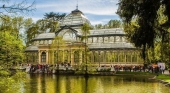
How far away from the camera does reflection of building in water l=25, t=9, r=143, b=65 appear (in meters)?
61.9

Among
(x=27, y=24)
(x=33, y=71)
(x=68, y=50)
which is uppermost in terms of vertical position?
(x=27, y=24)

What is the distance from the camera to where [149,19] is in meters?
11.3

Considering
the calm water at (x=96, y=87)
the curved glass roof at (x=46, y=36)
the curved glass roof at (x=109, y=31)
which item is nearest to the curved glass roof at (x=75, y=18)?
the curved glass roof at (x=46, y=36)

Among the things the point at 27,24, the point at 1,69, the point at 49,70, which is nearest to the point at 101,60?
the point at 49,70

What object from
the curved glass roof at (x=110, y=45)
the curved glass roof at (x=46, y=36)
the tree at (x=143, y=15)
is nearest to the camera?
the tree at (x=143, y=15)

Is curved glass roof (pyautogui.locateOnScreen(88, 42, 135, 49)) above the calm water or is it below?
above

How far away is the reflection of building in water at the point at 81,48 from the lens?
203 ft

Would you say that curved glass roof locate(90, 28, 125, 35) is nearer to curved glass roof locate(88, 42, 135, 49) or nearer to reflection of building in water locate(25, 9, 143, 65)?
reflection of building in water locate(25, 9, 143, 65)

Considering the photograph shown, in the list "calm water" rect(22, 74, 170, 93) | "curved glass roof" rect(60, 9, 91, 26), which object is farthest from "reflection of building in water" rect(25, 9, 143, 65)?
"calm water" rect(22, 74, 170, 93)

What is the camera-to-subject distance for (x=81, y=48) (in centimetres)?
6097

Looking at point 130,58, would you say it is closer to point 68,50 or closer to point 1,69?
point 68,50

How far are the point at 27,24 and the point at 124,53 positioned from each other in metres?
28.9

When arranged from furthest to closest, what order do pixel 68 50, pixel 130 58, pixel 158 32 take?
pixel 68 50 → pixel 130 58 → pixel 158 32

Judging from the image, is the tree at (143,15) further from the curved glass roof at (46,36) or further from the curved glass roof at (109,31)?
the curved glass roof at (46,36)
